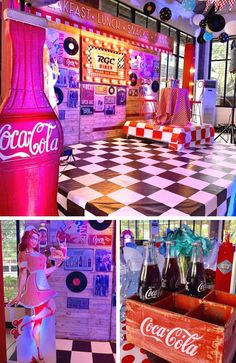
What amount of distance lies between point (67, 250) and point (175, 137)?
326 centimetres

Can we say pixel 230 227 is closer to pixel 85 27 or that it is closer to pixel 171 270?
pixel 171 270

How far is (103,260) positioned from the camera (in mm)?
2744

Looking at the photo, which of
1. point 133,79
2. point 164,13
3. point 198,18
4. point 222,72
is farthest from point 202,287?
point 222,72

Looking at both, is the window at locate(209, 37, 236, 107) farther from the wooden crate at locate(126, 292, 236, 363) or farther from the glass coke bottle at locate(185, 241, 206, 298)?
the wooden crate at locate(126, 292, 236, 363)

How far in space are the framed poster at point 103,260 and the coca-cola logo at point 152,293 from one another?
1.35m

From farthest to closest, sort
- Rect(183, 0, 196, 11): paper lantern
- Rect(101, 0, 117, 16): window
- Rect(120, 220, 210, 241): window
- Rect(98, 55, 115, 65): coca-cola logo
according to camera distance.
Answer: Rect(183, 0, 196, 11): paper lantern
Rect(101, 0, 117, 16): window
Rect(98, 55, 115, 65): coca-cola logo
Rect(120, 220, 210, 241): window

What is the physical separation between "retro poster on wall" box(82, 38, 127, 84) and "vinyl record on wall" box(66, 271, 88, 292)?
4.15m

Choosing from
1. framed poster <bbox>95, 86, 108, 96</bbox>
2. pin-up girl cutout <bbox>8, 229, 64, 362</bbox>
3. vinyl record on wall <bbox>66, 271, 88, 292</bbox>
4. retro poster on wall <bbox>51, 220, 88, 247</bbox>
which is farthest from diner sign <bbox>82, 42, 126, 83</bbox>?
pin-up girl cutout <bbox>8, 229, 64, 362</bbox>

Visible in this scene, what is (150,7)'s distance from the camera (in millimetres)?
8023

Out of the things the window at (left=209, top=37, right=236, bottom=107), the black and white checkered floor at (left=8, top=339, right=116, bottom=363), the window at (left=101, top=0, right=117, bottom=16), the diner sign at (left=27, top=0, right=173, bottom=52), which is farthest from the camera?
the window at (left=209, top=37, right=236, bottom=107)

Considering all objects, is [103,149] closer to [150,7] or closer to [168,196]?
[168,196]

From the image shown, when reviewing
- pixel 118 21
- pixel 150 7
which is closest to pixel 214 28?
pixel 150 7

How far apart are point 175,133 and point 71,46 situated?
87.8 inches

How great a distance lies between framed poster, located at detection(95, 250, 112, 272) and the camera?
107 inches
